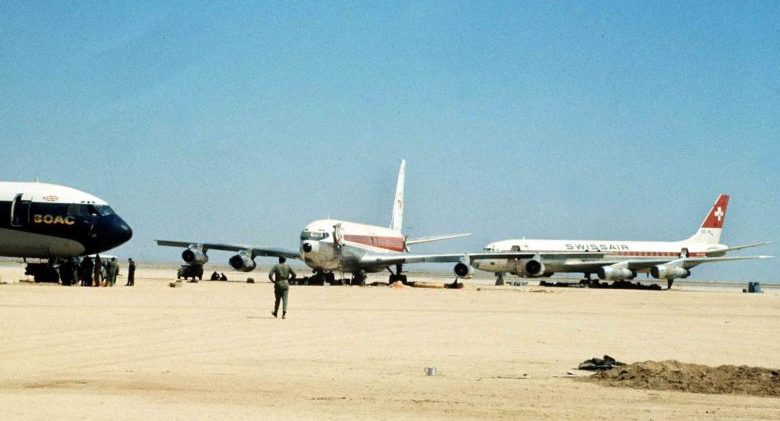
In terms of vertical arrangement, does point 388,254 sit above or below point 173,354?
above

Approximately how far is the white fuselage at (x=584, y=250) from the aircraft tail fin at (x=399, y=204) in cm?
908

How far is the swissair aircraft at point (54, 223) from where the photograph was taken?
35.4 metres

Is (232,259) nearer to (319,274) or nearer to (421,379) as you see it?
(319,274)

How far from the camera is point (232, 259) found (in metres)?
56.0

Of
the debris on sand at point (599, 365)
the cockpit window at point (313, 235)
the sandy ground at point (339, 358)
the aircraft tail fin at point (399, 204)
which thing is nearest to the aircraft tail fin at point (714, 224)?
the aircraft tail fin at point (399, 204)

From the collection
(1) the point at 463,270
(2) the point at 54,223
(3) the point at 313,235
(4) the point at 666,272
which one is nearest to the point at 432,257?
(1) the point at 463,270

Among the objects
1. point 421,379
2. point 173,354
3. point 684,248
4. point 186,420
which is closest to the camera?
point 186,420

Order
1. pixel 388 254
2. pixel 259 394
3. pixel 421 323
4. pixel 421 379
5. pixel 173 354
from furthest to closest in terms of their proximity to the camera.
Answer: pixel 388 254 < pixel 421 323 < pixel 173 354 < pixel 421 379 < pixel 259 394

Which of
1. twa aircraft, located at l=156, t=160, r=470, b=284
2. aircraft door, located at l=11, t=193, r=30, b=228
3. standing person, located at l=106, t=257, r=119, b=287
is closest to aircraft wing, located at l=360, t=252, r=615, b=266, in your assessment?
twa aircraft, located at l=156, t=160, r=470, b=284

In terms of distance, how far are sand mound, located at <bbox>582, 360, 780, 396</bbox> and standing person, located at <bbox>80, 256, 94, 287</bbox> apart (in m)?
28.2

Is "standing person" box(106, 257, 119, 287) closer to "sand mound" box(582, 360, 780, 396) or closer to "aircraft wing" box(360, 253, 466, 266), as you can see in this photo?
"aircraft wing" box(360, 253, 466, 266)

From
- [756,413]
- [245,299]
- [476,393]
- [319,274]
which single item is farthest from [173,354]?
[319,274]

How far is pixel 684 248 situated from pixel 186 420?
6838 cm

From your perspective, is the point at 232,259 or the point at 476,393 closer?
the point at 476,393
